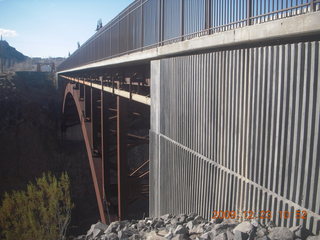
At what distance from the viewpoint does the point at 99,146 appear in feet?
47.8

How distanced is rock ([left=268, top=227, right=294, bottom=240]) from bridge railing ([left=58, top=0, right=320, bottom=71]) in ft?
6.02

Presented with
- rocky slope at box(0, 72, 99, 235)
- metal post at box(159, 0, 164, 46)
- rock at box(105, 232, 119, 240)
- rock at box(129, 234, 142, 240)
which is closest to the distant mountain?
rocky slope at box(0, 72, 99, 235)

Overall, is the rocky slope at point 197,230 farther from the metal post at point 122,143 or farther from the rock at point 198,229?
the metal post at point 122,143

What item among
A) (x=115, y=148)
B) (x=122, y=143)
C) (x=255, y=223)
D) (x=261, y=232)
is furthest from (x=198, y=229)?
(x=115, y=148)

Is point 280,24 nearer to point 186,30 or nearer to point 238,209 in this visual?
point 238,209

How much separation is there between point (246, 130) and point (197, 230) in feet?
4.44

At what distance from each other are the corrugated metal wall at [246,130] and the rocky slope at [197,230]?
135mm

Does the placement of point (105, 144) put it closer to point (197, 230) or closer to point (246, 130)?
point (197, 230)

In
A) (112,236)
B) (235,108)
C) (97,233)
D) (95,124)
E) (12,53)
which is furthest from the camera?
(12,53)

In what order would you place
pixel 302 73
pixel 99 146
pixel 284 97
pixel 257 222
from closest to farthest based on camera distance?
pixel 302 73 < pixel 284 97 < pixel 257 222 < pixel 99 146

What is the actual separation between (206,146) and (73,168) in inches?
1049

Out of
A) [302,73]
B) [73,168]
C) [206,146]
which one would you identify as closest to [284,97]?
[302,73]

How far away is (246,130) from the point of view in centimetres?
370

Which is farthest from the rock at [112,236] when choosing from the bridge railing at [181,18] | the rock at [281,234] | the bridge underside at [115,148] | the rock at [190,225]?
the bridge underside at [115,148]
